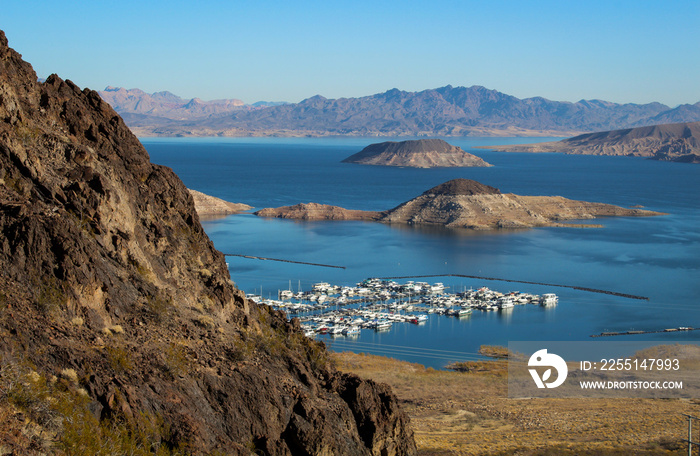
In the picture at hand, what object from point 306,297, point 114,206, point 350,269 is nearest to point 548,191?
point 350,269

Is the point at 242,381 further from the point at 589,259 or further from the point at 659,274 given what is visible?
the point at 589,259

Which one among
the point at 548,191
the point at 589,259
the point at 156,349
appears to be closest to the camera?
the point at 156,349

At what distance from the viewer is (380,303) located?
217 feet

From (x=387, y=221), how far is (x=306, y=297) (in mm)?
57937

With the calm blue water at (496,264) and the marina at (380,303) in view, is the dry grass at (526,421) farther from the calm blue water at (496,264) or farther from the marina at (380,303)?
the marina at (380,303)

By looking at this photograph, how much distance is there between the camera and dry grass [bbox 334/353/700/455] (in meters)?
24.5

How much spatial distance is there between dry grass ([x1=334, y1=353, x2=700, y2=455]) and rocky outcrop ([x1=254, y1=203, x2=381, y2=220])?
287 ft

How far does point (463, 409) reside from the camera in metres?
30.3

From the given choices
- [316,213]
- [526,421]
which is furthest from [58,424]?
[316,213]

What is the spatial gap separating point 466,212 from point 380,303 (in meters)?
57.9

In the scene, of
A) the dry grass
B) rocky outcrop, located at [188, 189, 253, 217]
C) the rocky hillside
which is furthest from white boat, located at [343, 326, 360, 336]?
rocky outcrop, located at [188, 189, 253, 217]

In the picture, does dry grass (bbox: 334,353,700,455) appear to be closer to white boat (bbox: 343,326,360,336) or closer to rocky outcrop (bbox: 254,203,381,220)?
white boat (bbox: 343,326,360,336)

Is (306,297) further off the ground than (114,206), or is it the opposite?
(114,206)

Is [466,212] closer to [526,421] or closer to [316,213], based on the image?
[316,213]
